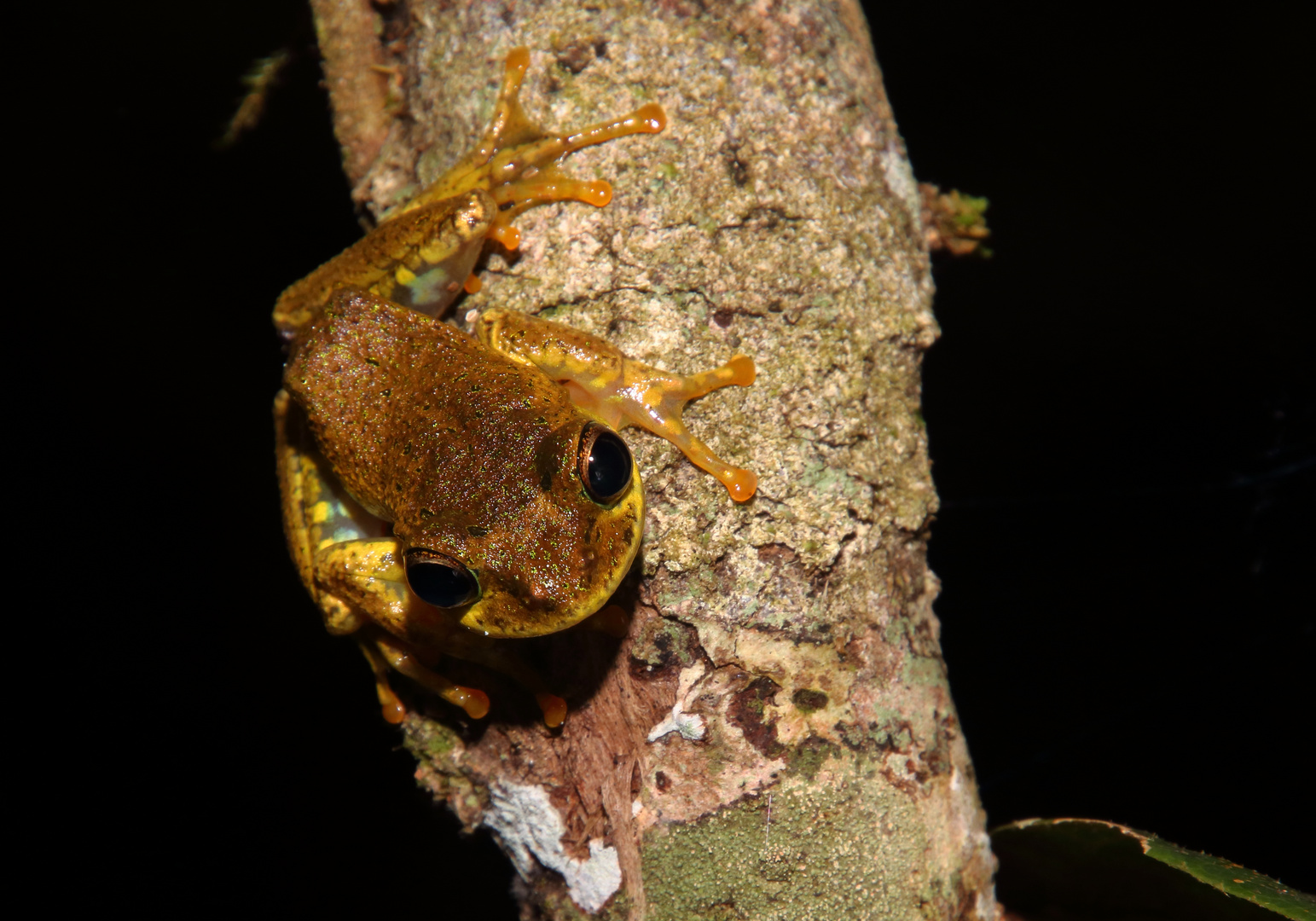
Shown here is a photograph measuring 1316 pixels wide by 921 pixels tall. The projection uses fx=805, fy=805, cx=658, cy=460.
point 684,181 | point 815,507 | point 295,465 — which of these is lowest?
point 815,507

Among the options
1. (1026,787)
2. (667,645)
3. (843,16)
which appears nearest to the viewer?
(667,645)

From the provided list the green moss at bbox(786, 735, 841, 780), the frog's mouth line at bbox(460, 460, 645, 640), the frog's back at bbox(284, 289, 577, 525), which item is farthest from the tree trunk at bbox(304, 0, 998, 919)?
the frog's back at bbox(284, 289, 577, 525)

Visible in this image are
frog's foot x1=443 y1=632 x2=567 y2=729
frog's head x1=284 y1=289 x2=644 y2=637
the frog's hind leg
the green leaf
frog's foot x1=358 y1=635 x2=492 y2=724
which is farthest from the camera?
the frog's hind leg

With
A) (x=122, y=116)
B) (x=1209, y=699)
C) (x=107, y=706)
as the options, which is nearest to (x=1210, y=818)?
(x=1209, y=699)

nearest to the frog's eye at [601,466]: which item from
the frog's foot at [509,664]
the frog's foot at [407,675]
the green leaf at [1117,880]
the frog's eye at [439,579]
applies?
the frog's eye at [439,579]

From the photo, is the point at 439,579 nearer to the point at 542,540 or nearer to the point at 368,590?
the point at 542,540

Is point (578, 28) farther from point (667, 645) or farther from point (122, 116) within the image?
point (122, 116)

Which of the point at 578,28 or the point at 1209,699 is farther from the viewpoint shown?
the point at 1209,699

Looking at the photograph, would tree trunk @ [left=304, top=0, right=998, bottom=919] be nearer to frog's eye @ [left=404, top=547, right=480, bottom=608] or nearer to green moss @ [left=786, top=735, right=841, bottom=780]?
green moss @ [left=786, top=735, right=841, bottom=780]
